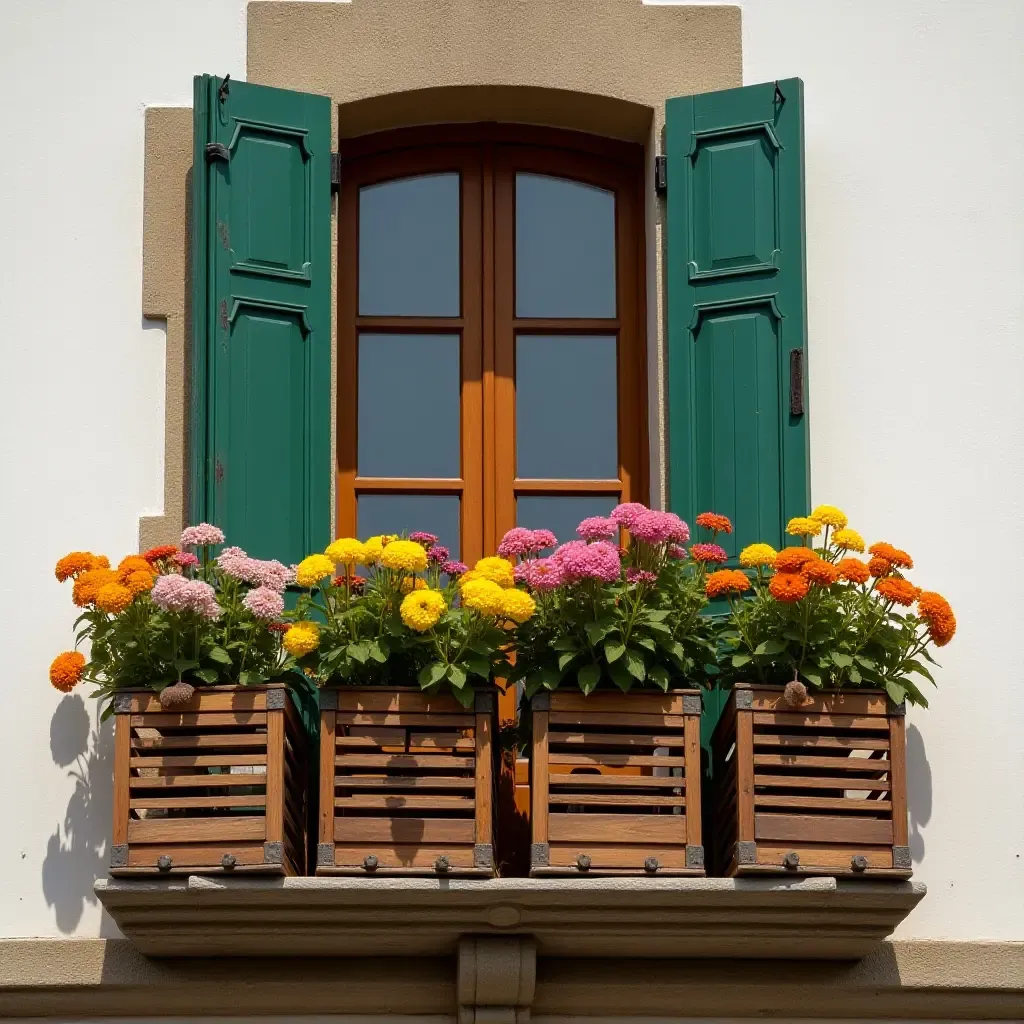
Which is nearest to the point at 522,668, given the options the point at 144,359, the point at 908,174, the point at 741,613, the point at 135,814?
the point at 741,613

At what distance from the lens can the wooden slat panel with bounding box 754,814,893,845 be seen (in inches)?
268

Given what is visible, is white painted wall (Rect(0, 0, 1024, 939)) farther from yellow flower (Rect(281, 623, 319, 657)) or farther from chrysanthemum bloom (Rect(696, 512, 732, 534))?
yellow flower (Rect(281, 623, 319, 657))

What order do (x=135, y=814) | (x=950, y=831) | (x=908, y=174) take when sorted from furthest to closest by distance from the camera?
(x=908, y=174) → (x=950, y=831) → (x=135, y=814)

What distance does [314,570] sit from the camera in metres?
6.92

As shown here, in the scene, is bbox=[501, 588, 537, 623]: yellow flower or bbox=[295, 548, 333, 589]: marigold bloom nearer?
bbox=[501, 588, 537, 623]: yellow flower

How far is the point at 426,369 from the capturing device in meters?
8.14

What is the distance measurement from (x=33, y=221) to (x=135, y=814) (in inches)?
78.5

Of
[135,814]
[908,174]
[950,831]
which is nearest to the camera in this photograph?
[135,814]

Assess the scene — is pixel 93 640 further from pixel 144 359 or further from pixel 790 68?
pixel 790 68

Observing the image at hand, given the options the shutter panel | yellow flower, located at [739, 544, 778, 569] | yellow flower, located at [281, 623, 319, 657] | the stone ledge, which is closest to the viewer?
the stone ledge

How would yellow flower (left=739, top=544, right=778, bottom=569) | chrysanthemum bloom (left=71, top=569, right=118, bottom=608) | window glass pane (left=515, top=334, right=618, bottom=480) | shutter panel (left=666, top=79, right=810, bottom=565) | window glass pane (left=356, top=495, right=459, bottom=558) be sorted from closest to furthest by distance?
chrysanthemum bloom (left=71, top=569, right=118, bottom=608) < yellow flower (left=739, top=544, right=778, bottom=569) < shutter panel (left=666, top=79, right=810, bottom=565) < window glass pane (left=356, top=495, right=459, bottom=558) < window glass pane (left=515, top=334, right=618, bottom=480)

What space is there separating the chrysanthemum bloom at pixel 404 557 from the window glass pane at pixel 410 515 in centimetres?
104

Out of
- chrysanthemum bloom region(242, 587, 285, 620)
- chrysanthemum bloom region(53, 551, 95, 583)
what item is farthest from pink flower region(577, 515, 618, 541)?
chrysanthemum bloom region(53, 551, 95, 583)

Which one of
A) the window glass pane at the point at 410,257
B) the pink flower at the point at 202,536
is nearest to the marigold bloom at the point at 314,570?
the pink flower at the point at 202,536
